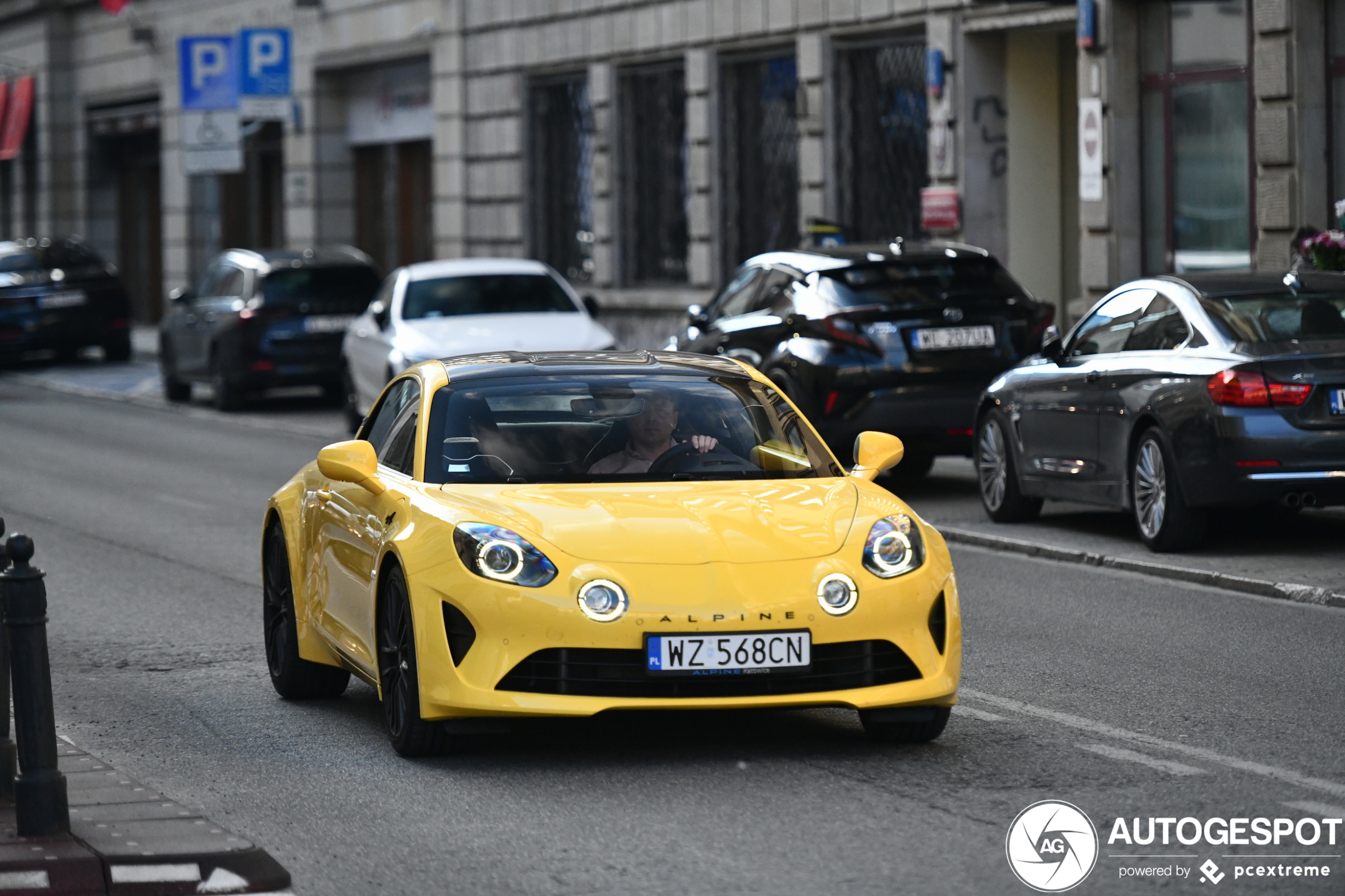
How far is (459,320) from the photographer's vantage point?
20719mm

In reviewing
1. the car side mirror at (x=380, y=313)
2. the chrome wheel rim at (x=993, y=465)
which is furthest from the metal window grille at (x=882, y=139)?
the chrome wheel rim at (x=993, y=465)

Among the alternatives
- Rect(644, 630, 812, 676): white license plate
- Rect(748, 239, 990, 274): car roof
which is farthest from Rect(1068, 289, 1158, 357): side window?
Rect(644, 630, 812, 676): white license plate

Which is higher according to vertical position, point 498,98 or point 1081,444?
point 498,98

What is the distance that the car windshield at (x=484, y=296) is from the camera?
69.4 feet

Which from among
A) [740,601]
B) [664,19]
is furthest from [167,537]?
[664,19]

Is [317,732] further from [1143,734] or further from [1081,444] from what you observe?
[1081,444]

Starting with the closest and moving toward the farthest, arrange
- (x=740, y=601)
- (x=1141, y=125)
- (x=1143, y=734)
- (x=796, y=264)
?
(x=740, y=601), (x=1143, y=734), (x=796, y=264), (x=1141, y=125)

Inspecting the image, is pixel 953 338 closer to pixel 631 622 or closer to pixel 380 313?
pixel 380 313

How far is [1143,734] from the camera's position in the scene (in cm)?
753

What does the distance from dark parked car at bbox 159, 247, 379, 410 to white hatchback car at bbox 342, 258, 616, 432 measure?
271 centimetres

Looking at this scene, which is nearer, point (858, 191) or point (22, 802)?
point (22, 802)

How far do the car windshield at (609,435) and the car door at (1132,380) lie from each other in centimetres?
470

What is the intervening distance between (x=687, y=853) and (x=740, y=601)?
1.06 meters

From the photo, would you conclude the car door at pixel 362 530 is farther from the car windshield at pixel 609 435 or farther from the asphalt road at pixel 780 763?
the asphalt road at pixel 780 763
